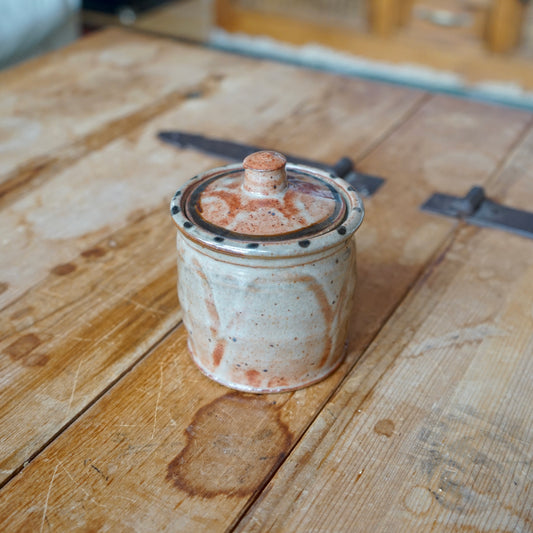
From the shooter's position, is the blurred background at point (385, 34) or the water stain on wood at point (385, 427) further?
the blurred background at point (385, 34)

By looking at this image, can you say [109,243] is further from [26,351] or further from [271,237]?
[271,237]

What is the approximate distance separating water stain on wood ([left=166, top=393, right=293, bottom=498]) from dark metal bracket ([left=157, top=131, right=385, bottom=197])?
567mm

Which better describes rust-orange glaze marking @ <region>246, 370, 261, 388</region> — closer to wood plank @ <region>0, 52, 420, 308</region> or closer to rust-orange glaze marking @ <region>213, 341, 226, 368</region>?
rust-orange glaze marking @ <region>213, 341, 226, 368</region>

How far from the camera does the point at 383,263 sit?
1.00 metres

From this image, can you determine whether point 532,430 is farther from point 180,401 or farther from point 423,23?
point 423,23

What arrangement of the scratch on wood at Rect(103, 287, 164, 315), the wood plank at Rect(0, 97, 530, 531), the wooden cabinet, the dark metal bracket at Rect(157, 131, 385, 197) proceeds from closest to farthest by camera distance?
1. the wood plank at Rect(0, 97, 530, 531)
2. the scratch on wood at Rect(103, 287, 164, 315)
3. the dark metal bracket at Rect(157, 131, 385, 197)
4. the wooden cabinet

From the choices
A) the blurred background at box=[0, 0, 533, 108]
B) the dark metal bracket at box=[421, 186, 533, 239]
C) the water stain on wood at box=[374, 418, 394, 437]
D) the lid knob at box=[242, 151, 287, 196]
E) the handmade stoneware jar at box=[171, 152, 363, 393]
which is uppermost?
the lid knob at box=[242, 151, 287, 196]

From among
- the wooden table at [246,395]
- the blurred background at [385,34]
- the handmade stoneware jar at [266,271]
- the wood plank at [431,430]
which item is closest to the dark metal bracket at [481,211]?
the wooden table at [246,395]

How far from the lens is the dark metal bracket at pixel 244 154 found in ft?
3.96

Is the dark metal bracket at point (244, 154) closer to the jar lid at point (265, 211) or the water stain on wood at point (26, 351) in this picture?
the jar lid at point (265, 211)

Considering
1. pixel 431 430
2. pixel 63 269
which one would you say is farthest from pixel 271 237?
pixel 63 269

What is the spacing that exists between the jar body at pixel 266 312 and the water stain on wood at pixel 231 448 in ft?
0.11

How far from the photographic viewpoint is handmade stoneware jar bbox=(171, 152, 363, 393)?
667 millimetres

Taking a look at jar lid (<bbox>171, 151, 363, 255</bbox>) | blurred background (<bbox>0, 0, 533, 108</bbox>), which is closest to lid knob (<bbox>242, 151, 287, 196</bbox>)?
jar lid (<bbox>171, 151, 363, 255</bbox>)
